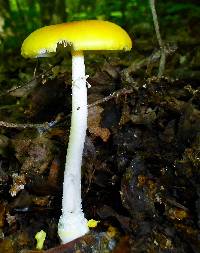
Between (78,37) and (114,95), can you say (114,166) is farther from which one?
(78,37)

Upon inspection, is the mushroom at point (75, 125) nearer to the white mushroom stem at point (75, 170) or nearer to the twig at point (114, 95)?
the white mushroom stem at point (75, 170)

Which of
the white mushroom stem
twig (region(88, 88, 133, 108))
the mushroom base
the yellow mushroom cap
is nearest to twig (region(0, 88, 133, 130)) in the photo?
twig (region(88, 88, 133, 108))

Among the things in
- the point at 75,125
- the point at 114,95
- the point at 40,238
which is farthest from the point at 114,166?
the point at 40,238

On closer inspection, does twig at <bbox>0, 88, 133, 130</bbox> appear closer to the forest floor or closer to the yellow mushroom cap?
the forest floor

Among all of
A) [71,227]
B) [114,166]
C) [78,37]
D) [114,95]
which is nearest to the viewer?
[78,37]

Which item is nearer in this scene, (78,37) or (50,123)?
(78,37)

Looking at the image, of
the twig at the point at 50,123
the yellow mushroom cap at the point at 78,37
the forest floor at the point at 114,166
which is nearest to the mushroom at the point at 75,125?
the yellow mushroom cap at the point at 78,37
